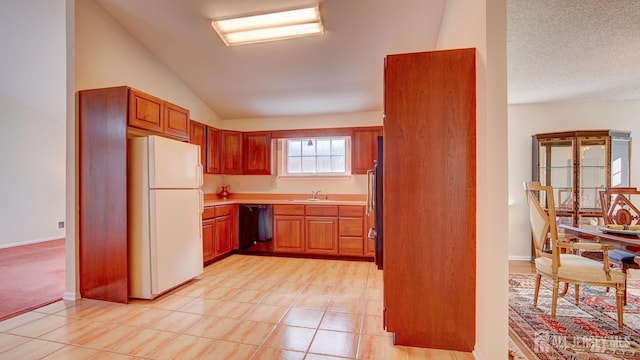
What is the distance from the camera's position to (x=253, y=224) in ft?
15.4

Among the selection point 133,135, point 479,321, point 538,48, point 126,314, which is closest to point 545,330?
point 479,321

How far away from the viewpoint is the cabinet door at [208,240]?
3.87 metres

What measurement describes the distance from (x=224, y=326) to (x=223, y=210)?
7.46 feet

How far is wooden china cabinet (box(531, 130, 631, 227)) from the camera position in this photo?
3957 mm

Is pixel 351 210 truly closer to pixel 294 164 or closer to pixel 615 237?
pixel 294 164

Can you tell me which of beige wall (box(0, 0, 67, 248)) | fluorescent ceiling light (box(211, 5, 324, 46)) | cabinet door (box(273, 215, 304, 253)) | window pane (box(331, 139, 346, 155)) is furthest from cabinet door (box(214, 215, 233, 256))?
beige wall (box(0, 0, 67, 248))

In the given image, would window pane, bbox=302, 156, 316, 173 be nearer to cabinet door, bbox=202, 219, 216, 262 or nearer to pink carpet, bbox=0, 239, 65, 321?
cabinet door, bbox=202, 219, 216, 262

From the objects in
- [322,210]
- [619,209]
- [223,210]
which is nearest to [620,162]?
[619,209]

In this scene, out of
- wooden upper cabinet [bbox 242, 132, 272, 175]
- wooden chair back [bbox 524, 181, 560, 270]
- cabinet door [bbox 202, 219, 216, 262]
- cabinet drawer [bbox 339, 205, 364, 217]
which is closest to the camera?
wooden chair back [bbox 524, 181, 560, 270]

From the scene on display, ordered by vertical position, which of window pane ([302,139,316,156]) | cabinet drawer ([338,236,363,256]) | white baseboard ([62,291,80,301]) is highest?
window pane ([302,139,316,156])

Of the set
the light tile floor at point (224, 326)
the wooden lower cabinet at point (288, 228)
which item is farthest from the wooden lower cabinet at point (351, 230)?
the light tile floor at point (224, 326)

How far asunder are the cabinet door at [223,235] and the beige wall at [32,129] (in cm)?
311

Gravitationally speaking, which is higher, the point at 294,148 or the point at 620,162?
the point at 294,148

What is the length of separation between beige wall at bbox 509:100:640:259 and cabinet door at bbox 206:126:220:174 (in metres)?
4.65
